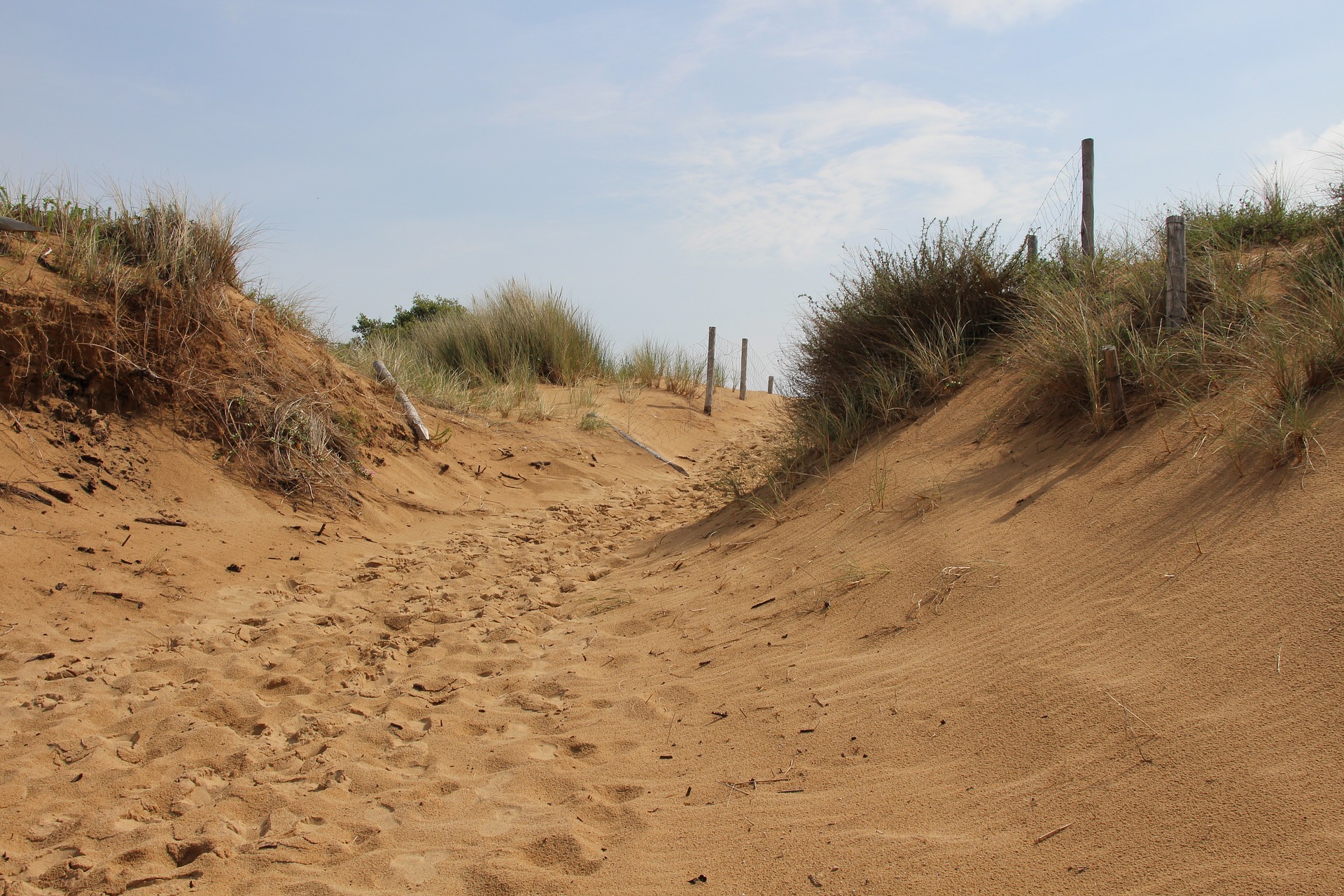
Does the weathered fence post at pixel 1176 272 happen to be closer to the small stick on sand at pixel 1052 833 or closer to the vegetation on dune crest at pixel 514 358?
the small stick on sand at pixel 1052 833

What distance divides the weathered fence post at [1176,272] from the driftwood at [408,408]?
6.77m

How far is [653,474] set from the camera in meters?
10.5

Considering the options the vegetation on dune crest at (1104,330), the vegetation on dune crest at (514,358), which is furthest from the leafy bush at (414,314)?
the vegetation on dune crest at (1104,330)

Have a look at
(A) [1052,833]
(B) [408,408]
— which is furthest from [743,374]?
(A) [1052,833]

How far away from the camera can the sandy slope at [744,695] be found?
6.98ft

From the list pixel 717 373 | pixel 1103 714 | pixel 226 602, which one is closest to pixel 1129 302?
pixel 1103 714

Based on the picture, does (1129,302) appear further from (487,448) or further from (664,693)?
(487,448)

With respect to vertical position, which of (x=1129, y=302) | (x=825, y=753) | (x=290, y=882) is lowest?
(x=290, y=882)

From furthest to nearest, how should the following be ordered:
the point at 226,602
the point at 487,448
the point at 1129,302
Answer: the point at 487,448 → the point at 1129,302 → the point at 226,602

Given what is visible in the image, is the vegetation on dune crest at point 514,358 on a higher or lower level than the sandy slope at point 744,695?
higher

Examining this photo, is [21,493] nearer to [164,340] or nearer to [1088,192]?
[164,340]

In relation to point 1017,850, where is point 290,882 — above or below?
below

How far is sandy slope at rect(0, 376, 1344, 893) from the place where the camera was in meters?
2.13

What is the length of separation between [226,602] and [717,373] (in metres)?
13.6
